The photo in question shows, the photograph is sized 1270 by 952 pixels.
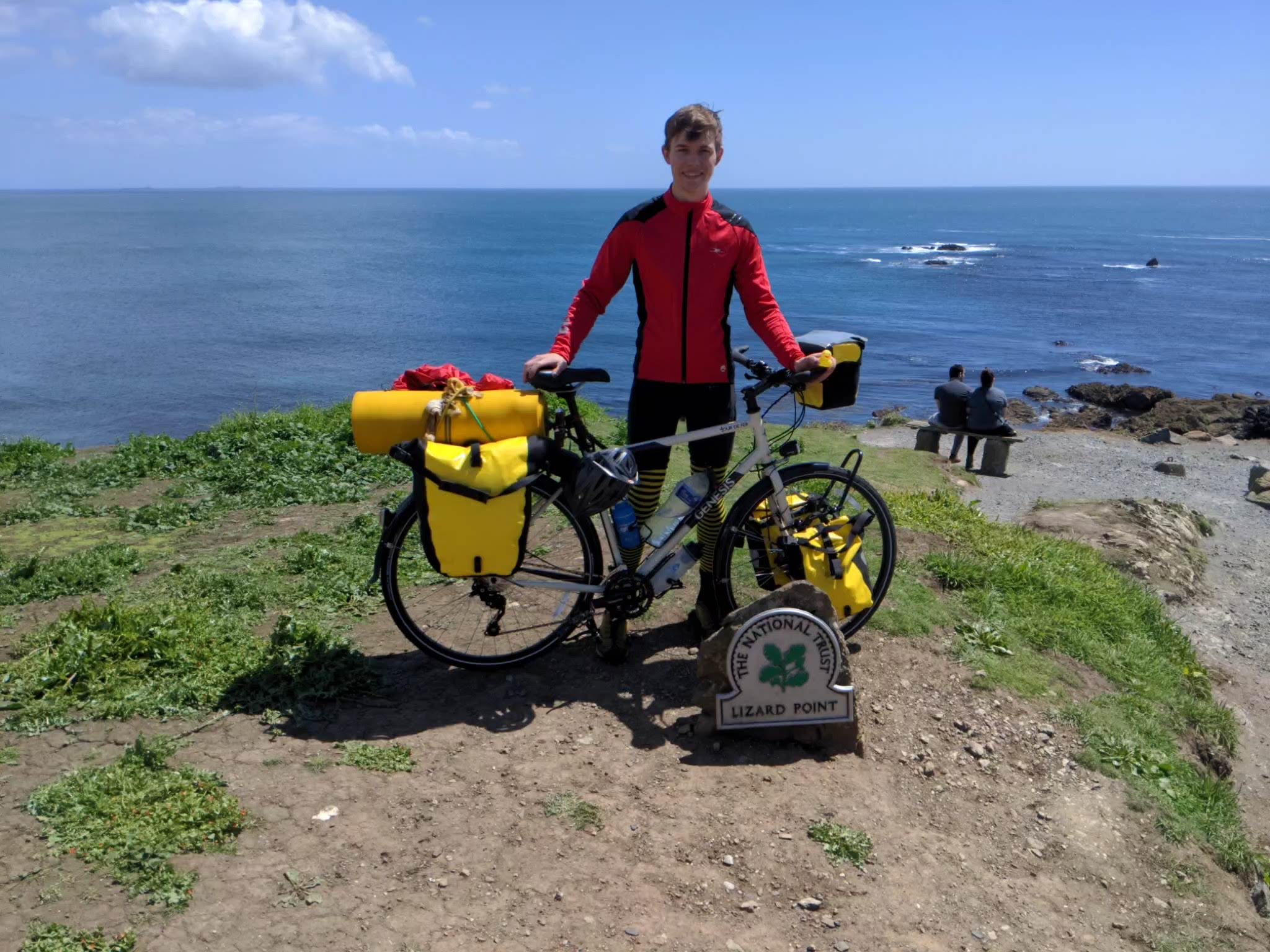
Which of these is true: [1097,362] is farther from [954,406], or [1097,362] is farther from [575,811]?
[575,811]

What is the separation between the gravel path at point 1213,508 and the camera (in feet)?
25.3

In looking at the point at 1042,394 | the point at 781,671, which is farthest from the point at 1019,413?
the point at 781,671

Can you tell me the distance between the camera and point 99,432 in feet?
103

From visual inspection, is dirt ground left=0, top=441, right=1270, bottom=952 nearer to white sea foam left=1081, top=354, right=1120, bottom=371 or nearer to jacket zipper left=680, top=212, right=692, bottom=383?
jacket zipper left=680, top=212, right=692, bottom=383

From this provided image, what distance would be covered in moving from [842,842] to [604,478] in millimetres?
2056

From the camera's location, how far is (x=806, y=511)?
5668mm

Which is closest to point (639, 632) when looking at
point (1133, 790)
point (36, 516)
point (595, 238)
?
point (1133, 790)

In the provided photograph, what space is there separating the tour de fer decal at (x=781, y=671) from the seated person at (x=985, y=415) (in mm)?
13348

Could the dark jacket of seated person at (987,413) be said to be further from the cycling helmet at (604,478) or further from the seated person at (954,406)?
the cycling helmet at (604,478)

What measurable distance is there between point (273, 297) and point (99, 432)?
37947 mm

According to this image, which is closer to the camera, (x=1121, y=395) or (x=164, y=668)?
(x=164, y=668)

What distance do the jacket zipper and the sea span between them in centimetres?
2746

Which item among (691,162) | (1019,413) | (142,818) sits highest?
(691,162)

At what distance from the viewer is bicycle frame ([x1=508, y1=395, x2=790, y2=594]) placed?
536cm
